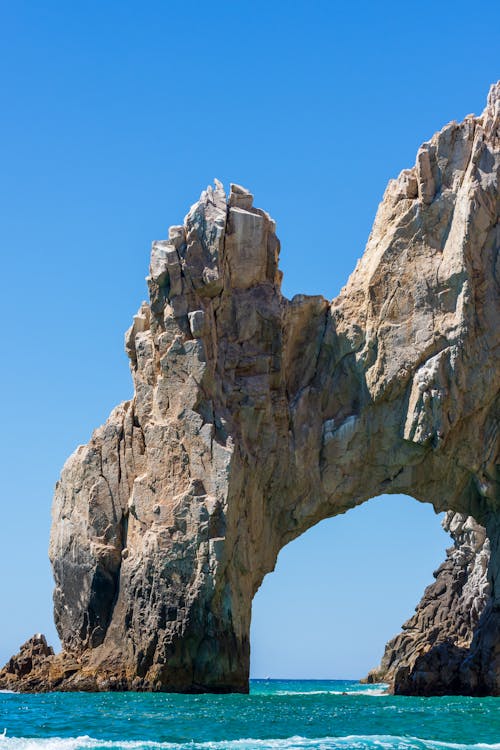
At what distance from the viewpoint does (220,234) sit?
42.0 m

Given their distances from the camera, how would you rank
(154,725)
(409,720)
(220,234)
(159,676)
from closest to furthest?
(154,725), (409,720), (159,676), (220,234)

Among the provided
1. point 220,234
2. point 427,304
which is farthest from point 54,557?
point 427,304

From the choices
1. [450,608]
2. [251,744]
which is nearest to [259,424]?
[251,744]

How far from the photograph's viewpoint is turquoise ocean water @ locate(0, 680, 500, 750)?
24891mm

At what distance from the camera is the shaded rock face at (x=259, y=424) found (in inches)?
1581

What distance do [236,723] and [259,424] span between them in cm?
1548

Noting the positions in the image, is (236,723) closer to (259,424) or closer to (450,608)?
(259,424)

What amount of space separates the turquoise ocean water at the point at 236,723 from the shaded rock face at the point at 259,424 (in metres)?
3.26

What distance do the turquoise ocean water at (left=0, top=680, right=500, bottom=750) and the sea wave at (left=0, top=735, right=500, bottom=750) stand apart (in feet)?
0.07

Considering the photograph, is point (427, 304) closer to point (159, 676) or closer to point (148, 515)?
point (148, 515)

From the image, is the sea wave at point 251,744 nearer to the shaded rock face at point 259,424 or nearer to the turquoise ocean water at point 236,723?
the turquoise ocean water at point 236,723

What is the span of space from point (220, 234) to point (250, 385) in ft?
18.0

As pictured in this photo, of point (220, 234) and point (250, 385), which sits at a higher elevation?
point (220, 234)

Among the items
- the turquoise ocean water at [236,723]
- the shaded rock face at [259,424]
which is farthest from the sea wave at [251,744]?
the shaded rock face at [259,424]
